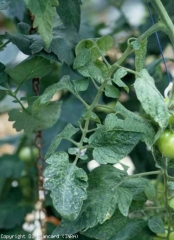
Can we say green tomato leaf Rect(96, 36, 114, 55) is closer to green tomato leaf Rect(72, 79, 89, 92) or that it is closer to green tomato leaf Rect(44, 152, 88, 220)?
green tomato leaf Rect(72, 79, 89, 92)

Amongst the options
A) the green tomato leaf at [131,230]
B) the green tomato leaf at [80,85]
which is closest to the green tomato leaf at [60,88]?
the green tomato leaf at [80,85]

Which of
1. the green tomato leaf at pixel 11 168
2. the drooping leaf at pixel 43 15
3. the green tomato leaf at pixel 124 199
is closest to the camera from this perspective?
the drooping leaf at pixel 43 15

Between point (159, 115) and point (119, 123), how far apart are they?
0.26 ft

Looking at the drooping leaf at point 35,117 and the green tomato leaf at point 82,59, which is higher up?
the green tomato leaf at point 82,59

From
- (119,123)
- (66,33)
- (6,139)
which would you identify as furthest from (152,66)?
(6,139)

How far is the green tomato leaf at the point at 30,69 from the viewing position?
2.69 ft

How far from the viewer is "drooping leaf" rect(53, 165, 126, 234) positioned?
75 centimetres

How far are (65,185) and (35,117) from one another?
0.25 metres

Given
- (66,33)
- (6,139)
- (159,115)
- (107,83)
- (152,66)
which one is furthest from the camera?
(6,139)

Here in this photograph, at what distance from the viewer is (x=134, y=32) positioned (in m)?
1.46

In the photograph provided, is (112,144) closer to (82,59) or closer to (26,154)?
(82,59)

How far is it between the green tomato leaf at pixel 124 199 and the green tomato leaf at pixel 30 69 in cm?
22

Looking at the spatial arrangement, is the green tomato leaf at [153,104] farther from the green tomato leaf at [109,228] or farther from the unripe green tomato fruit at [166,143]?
the green tomato leaf at [109,228]

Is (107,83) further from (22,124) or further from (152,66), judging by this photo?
(152,66)
